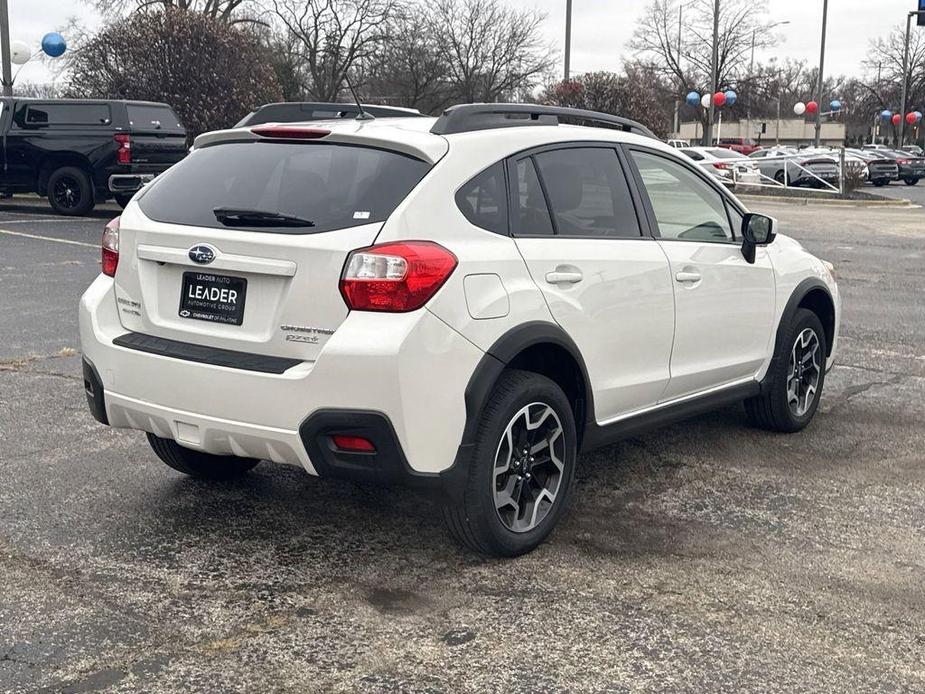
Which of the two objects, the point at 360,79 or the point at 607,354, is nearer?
the point at 607,354

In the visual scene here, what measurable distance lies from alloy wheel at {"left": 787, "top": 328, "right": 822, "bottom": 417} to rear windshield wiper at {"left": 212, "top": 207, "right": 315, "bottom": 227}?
10.3 ft

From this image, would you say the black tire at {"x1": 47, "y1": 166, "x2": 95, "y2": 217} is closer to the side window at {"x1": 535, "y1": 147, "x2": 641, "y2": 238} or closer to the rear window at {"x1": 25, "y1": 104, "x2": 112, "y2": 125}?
the rear window at {"x1": 25, "y1": 104, "x2": 112, "y2": 125}

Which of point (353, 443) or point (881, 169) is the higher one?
point (881, 169)

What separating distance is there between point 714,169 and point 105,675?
3340 centimetres

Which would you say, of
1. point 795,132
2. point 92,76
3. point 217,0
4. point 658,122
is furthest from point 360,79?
point 795,132

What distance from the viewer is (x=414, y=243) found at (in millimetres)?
3938

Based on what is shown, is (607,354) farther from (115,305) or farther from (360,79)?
(360,79)

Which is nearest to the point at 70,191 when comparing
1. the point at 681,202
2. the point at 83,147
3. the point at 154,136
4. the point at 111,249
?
the point at 83,147

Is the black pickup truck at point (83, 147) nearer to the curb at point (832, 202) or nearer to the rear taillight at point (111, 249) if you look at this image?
the rear taillight at point (111, 249)

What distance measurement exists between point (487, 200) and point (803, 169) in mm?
32666

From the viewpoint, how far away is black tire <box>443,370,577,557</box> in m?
4.08

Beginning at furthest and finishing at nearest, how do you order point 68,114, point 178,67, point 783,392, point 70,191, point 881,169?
point 881,169, point 178,67, point 70,191, point 68,114, point 783,392

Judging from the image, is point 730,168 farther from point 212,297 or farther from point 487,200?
point 212,297

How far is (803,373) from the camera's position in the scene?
20.7 ft
